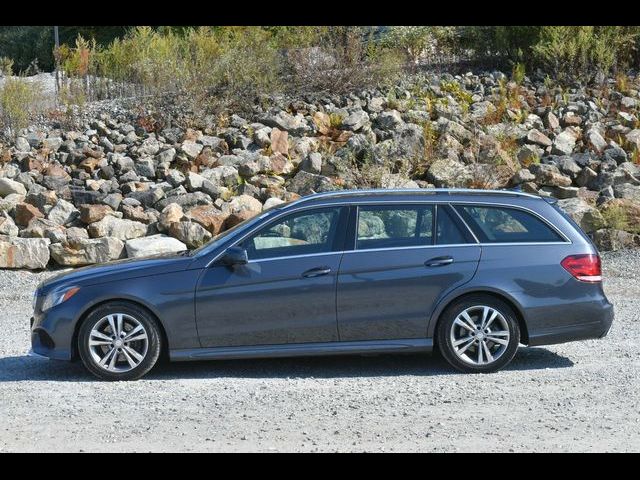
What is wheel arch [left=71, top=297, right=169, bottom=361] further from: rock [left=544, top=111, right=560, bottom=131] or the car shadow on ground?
rock [left=544, top=111, right=560, bottom=131]

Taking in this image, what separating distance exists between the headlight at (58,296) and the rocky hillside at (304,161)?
18.7 feet

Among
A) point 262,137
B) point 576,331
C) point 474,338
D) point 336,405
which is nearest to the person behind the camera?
point 336,405

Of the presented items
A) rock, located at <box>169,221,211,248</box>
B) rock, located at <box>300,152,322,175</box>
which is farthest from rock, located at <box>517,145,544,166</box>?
rock, located at <box>169,221,211,248</box>

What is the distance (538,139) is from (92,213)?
773 cm

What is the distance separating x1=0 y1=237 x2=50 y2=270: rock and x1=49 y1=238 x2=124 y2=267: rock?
151 millimetres

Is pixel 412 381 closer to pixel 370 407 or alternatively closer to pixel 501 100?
pixel 370 407

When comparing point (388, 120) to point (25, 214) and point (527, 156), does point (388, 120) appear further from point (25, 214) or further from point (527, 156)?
point (25, 214)

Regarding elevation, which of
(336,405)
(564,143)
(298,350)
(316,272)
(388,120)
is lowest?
(336,405)

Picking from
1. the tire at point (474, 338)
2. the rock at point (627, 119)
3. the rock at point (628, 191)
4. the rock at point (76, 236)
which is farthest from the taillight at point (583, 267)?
the rock at point (627, 119)

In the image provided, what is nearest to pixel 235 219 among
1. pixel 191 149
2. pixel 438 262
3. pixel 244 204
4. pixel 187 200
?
pixel 244 204

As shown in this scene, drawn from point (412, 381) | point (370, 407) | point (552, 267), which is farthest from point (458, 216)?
point (370, 407)

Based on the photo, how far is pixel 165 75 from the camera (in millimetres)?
20219

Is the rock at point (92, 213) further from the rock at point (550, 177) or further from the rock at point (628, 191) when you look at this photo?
Result: the rock at point (628, 191)

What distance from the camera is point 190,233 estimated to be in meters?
14.9
